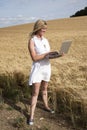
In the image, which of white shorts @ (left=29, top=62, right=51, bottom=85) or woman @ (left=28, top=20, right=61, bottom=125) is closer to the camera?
woman @ (left=28, top=20, right=61, bottom=125)

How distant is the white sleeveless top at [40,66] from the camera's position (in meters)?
5.36

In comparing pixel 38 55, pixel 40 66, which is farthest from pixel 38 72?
pixel 38 55

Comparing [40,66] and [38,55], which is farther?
[40,66]

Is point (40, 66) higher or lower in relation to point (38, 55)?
lower

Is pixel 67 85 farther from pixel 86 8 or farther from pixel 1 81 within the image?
pixel 86 8

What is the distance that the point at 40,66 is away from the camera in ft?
17.9

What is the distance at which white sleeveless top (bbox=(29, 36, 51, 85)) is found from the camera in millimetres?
5359

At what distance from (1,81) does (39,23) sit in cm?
262

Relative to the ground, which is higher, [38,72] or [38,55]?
[38,55]

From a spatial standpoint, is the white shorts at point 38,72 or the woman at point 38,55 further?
the white shorts at point 38,72

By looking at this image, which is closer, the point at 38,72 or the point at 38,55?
the point at 38,55

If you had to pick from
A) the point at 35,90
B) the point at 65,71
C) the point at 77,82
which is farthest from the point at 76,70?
the point at 35,90

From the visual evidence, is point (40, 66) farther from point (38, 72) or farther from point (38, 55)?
point (38, 55)

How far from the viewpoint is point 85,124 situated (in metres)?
5.18
